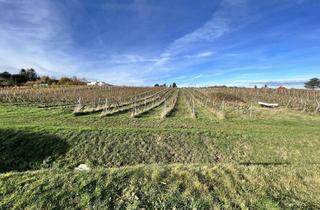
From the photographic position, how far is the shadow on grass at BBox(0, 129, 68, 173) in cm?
1016

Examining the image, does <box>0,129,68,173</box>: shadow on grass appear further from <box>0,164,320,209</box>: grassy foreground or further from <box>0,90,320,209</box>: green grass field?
<box>0,164,320,209</box>: grassy foreground

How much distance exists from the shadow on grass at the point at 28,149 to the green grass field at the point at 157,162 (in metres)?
Answer: 0.04

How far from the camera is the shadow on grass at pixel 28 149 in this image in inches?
400

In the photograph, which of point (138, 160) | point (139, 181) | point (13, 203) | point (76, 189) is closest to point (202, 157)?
point (138, 160)

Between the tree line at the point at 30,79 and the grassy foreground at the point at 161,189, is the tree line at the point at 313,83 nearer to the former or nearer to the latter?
the tree line at the point at 30,79

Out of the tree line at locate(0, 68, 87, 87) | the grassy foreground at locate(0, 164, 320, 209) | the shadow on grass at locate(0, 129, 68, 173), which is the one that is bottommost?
the shadow on grass at locate(0, 129, 68, 173)

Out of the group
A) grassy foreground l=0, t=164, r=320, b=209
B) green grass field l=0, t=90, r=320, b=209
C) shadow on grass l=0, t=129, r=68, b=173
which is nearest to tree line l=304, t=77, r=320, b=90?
green grass field l=0, t=90, r=320, b=209

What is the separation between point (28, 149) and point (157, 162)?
5829 millimetres

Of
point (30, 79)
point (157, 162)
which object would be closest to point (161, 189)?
point (157, 162)

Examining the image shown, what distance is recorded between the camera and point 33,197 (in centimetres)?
493

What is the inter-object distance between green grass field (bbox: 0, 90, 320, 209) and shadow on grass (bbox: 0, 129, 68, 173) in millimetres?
38

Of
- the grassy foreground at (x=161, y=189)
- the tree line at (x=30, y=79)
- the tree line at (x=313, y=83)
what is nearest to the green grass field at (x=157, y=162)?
the grassy foreground at (x=161, y=189)

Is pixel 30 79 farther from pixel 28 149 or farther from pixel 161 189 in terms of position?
pixel 161 189

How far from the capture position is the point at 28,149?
37.4ft
